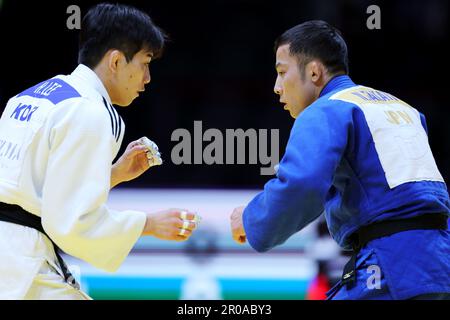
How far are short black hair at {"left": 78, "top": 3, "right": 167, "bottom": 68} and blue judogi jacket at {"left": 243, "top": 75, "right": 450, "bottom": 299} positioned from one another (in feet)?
2.44

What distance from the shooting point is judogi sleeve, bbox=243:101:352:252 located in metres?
2.61

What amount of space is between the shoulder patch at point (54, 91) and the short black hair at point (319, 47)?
967 mm

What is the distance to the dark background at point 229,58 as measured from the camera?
599 cm

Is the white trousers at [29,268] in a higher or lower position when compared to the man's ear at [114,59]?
lower

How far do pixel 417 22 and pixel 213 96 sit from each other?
1.82 meters

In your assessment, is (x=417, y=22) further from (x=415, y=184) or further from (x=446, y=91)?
(x=415, y=184)

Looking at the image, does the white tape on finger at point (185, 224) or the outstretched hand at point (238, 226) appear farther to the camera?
the outstretched hand at point (238, 226)

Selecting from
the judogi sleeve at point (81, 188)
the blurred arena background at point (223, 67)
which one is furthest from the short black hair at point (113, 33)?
the blurred arena background at point (223, 67)

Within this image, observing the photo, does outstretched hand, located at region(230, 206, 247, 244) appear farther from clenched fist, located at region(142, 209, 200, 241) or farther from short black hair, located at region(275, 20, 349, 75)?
short black hair, located at region(275, 20, 349, 75)

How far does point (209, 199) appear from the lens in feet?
18.6

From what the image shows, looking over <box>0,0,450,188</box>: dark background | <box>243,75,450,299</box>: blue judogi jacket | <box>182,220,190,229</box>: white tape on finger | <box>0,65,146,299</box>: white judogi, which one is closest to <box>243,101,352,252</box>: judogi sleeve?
<box>243,75,450,299</box>: blue judogi jacket

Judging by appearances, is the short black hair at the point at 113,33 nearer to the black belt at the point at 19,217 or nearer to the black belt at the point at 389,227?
the black belt at the point at 19,217

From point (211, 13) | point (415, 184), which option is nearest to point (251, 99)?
point (211, 13)

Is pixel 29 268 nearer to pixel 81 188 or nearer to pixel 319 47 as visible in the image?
pixel 81 188
